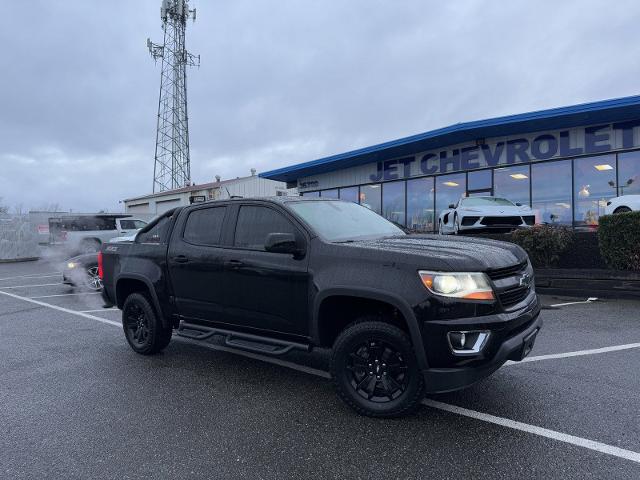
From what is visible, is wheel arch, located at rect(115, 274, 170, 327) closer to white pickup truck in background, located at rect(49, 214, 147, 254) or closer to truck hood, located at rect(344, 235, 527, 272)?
truck hood, located at rect(344, 235, 527, 272)

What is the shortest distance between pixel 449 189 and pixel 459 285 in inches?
575

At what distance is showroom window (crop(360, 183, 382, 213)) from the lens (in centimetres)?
1933

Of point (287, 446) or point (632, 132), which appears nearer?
point (287, 446)

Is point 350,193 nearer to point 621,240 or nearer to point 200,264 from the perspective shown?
point 621,240

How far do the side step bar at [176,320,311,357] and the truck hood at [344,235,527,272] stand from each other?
43.0 inches

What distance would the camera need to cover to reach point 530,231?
973 cm

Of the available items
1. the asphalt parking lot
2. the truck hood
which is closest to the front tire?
the asphalt parking lot

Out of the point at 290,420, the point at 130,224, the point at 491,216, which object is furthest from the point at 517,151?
the point at 290,420

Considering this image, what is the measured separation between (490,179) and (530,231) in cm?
672

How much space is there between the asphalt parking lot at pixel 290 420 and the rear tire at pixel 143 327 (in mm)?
151

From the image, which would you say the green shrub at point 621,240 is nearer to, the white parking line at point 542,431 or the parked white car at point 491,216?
the parked white car at point 491,216

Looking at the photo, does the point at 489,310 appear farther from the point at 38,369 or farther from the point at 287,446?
the point at 38,369

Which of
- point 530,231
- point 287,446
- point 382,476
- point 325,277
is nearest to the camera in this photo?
point 382,476

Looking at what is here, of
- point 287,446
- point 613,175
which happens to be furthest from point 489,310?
point 613,175
